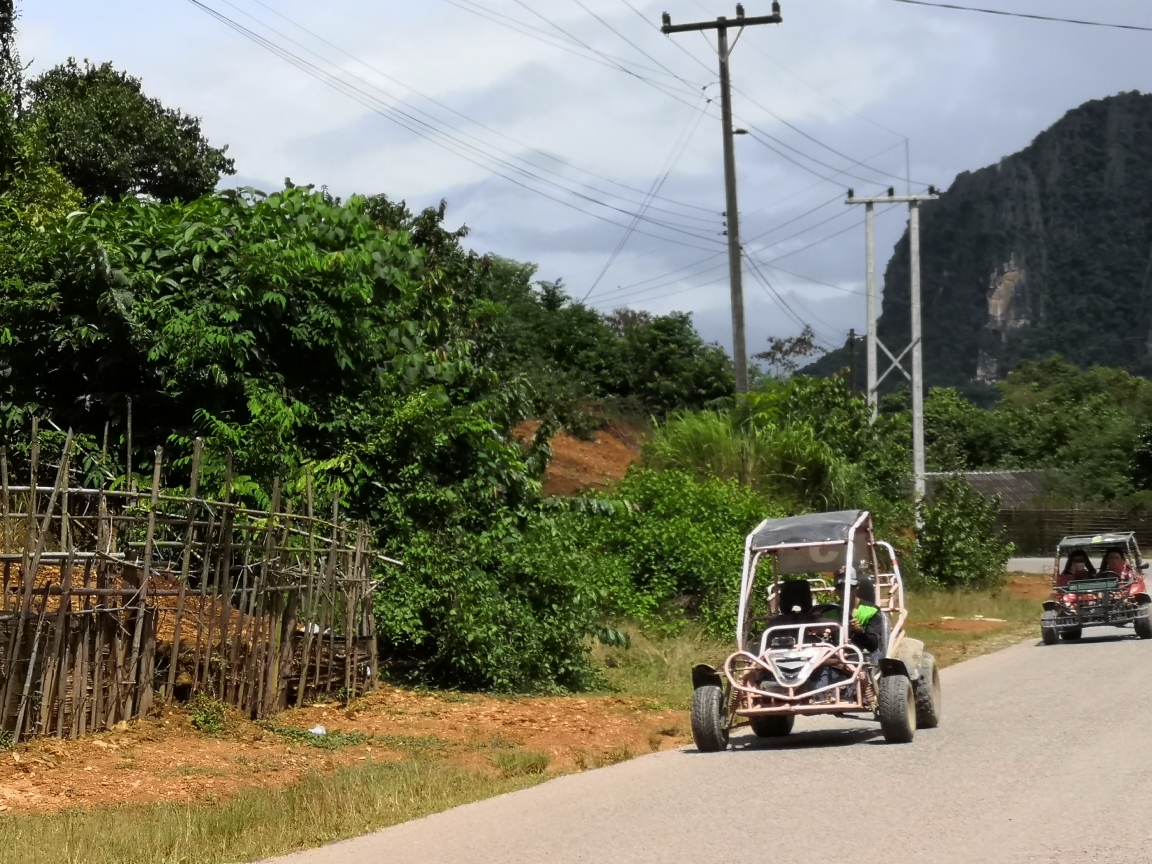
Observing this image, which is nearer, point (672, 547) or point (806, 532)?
point (806, 532)

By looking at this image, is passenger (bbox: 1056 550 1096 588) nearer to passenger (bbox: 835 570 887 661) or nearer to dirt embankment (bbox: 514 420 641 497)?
Answer: passenger (bbox: 835 570 887 661)

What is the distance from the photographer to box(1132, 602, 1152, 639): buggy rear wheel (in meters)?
22.8

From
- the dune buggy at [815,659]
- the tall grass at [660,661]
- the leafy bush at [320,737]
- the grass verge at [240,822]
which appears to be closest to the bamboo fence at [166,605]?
the leafy bush at [320,737]

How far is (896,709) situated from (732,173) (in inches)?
754

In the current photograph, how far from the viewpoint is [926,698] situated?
13.0 meters

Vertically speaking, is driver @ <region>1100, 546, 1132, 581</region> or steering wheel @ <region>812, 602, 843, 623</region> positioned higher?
driver @ <region>1100, 546, 1132, 581</region>

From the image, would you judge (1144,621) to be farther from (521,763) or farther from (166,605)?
(166,605)

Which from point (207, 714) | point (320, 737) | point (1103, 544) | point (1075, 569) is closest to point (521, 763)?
point (320, 737)

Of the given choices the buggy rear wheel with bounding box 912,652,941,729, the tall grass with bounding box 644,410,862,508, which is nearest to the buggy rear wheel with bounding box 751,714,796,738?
the buggy rear wheel with bounding box 912,652,941,729

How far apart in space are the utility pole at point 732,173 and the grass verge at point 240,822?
751 inches

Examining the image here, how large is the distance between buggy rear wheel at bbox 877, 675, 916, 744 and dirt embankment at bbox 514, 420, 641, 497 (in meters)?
28.7

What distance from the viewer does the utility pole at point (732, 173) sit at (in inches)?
1137

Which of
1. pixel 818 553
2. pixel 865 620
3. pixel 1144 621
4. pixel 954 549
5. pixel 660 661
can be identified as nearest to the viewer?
pixel 865 620

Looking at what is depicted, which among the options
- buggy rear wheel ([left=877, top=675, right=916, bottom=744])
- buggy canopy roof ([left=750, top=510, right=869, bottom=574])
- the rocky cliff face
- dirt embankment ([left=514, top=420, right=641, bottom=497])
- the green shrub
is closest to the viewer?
the green shrub
